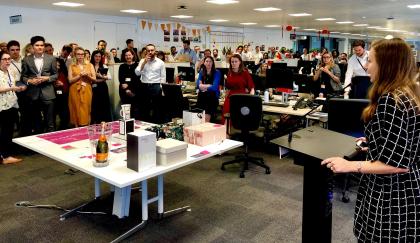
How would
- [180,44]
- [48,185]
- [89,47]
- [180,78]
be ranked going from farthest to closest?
1. [180,44]
2. [89,47]
3. [180,78]
4. [48,185]

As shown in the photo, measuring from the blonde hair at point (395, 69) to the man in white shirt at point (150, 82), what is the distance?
4.78 m

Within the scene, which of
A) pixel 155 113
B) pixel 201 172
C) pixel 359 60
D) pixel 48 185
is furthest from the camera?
pixel 155 113

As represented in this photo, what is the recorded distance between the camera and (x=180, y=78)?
7.25m

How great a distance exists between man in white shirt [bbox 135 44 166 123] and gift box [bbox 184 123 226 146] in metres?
3.26

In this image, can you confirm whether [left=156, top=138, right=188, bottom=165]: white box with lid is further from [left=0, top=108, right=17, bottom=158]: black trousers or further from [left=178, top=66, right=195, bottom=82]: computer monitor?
[left=178, top=66, right=195, bottom=82]: computer monitor

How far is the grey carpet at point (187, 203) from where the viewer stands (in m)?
2.93

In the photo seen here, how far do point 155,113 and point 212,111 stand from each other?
1.52 meters

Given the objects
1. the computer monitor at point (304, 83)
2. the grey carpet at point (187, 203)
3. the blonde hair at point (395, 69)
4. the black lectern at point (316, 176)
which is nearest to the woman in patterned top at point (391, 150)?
the blonde hair at point (395, 69)

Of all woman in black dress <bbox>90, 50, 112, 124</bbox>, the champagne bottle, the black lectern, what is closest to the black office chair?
the champagne bottle

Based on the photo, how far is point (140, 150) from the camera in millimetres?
2289

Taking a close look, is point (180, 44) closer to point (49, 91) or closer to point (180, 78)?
point (180, 78)

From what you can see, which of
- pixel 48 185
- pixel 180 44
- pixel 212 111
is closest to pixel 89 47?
pixel 180 44

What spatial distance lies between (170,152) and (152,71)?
3831mm

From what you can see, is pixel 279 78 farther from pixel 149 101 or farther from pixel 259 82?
pixel 149 101
